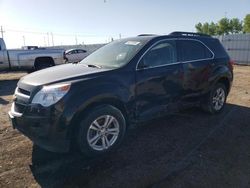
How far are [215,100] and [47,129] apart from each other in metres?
4.02

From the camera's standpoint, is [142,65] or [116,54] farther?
[116,54]

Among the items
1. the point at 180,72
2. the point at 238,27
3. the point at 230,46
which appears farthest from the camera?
the point at 238,27

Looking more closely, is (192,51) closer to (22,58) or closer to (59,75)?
(59,75)

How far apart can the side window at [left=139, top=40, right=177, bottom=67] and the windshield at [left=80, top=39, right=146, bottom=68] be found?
22 cm

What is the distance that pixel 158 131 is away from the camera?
4.88m

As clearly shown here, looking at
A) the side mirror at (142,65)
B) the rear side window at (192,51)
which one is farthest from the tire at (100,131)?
the rear side window at (192,51)

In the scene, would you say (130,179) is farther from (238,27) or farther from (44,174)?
(238,27)

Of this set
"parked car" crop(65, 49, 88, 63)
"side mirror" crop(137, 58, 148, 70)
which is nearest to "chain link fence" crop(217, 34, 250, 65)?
"parked car" crop(65, 49, 88, 63)

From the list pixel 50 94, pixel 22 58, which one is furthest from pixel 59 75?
pixel 22 58

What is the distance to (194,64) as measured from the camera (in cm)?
516

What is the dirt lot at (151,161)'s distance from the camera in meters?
3.25

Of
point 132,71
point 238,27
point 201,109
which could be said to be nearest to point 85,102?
point 132,71

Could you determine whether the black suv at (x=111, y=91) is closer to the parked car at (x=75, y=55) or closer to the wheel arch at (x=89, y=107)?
the wheel arch at (x=89, y=107)

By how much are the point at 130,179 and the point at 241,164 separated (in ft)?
5.38
